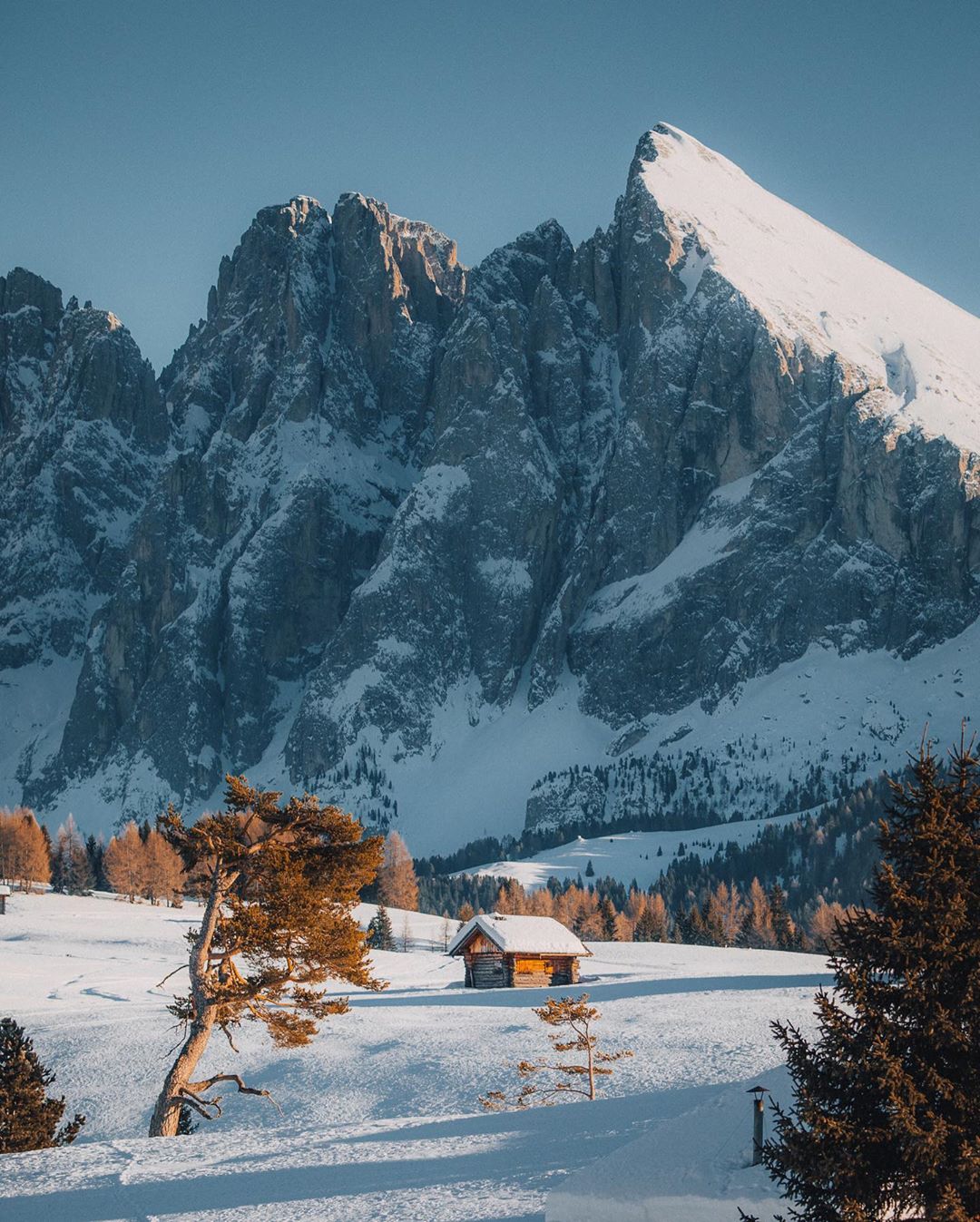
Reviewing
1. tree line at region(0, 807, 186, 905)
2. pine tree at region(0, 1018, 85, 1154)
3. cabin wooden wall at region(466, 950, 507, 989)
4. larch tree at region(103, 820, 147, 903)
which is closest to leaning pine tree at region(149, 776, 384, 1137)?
pine tree at region(0, 1018, 85, 1154)

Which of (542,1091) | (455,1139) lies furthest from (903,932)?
(542,1091)

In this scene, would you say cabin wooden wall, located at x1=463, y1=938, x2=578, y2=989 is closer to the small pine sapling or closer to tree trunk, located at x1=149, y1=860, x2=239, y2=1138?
the small pine sapling

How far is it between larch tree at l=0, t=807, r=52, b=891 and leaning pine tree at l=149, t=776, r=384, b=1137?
106m

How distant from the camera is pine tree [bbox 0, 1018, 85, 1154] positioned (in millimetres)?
25750

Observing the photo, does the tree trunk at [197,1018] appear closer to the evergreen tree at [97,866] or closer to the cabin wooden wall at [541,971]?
the cabin wooden wall at [541,971]

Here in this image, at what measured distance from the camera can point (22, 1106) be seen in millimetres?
26031

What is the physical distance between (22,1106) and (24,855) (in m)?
106

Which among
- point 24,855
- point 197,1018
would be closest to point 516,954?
point 197,1018

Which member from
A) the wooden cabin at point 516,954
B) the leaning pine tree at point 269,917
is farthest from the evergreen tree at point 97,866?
the leaning pine tree at point 269,917

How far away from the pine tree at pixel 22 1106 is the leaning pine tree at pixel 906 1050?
60.0ft

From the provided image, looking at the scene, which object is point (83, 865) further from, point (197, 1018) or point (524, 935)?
point (197, 1018)

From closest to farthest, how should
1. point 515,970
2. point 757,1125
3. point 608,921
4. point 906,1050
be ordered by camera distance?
1. point 906,1050
2. point 757,1125
3. point 515,970
4. point 608,921

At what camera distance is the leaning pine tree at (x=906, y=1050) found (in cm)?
1238

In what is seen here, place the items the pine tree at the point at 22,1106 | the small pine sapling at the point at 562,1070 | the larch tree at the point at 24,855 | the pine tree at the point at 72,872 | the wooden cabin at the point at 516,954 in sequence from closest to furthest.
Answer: the pine tree at the point at 22,1106 → the small pine sapling at the point at 562,1070 → the wooden cabin at the point at 516,954 → the larch tree at the point at 24,855 → the pine tree at the point at 72,872
